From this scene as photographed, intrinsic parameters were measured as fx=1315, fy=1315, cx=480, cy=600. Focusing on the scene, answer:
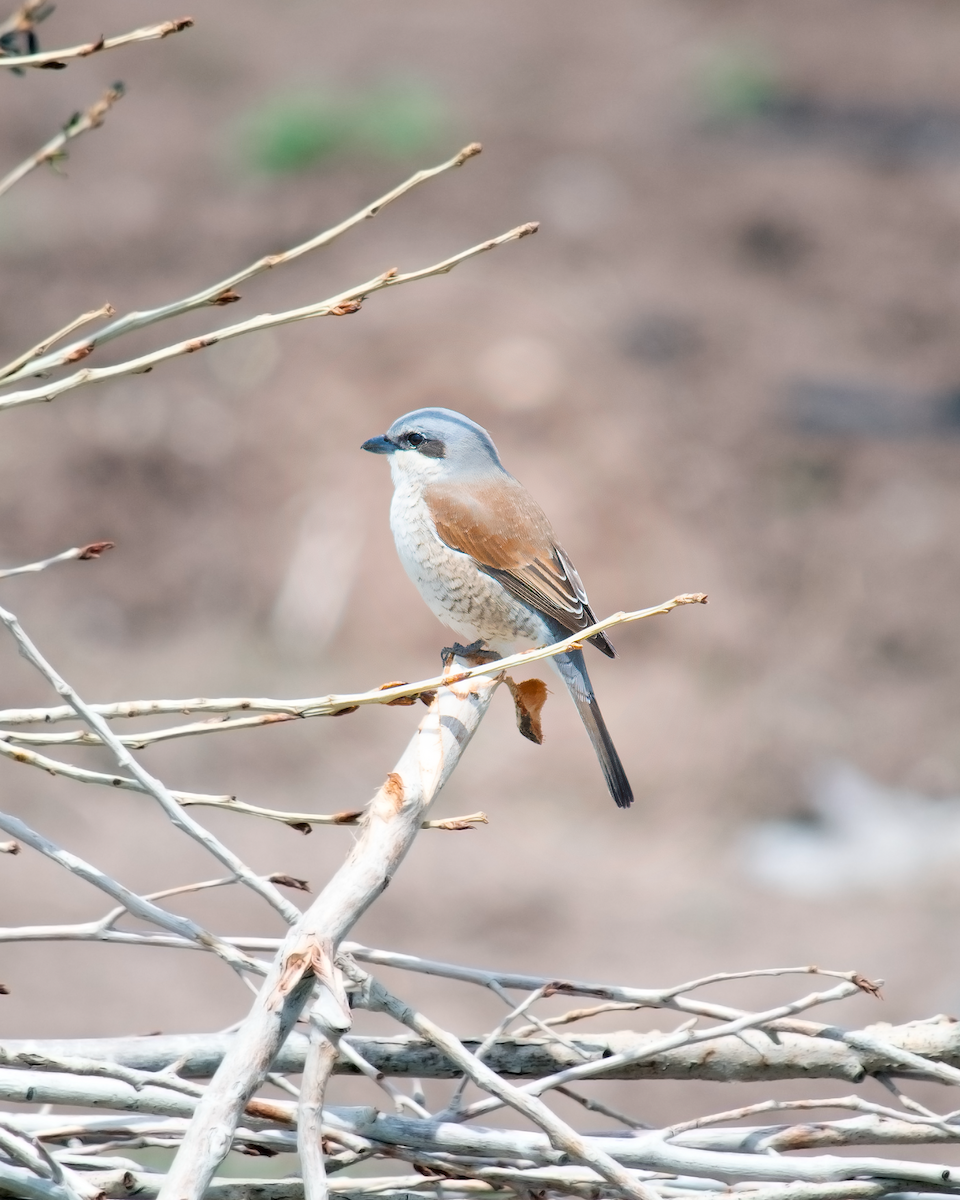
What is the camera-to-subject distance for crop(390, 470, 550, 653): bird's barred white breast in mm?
3395

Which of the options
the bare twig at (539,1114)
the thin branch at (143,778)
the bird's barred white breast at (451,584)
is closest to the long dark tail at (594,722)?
the bird's barred white breast at (451,584)

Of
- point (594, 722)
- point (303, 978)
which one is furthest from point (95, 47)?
point (594, 722)

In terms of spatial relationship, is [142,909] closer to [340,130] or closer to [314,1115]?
[314,1115]

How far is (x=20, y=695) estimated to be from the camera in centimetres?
888

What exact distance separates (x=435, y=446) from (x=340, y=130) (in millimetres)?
10131

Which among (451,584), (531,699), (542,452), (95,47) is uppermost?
(542,452)

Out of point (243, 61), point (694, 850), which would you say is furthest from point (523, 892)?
point (243, 61)

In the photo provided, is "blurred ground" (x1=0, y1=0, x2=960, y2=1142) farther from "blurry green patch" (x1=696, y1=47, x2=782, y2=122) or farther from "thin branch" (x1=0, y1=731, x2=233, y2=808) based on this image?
"thin branch" (x1=0, y1=731, x2=233, y2=808)

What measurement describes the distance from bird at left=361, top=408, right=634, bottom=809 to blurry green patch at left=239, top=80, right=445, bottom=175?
9845 mm

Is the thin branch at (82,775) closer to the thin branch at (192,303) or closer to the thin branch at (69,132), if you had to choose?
the thin branch at (192,303)

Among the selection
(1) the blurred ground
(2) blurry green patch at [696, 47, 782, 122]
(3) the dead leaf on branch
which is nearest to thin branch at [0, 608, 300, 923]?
(3) the dead leaf on branch

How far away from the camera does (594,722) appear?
3.35m

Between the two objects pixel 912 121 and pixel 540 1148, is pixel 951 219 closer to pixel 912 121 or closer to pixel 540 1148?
pixel 912 121

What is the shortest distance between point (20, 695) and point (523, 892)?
11.9 feet
